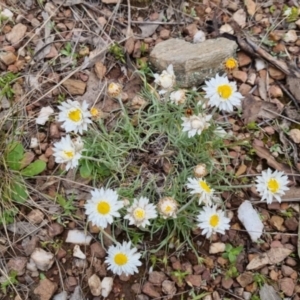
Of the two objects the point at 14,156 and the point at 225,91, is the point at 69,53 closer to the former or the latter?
the point at 14,156

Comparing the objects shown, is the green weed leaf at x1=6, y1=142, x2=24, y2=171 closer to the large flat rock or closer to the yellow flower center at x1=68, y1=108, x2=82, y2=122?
the yellow flower center at x1=68, y1=108, x2=82, y2=122

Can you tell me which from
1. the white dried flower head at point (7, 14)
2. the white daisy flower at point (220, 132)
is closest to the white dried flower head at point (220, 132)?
the white daisy flower at point (220, 132)

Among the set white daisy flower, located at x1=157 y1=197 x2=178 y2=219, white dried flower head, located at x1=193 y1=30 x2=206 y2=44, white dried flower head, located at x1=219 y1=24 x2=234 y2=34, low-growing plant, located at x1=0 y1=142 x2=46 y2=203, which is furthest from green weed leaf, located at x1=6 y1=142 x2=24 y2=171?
white dried flower head, located at x1=219 y1=24 x2=234 y2=34

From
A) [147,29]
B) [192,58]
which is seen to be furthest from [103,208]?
[147,29]

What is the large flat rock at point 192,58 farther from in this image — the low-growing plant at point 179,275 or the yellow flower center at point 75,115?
the low-growing plant at point 179,275

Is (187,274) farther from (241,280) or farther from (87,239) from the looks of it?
(87,239)

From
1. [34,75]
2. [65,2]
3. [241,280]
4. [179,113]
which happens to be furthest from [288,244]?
[65,2]

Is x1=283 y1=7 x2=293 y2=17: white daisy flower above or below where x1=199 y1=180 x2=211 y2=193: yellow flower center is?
above

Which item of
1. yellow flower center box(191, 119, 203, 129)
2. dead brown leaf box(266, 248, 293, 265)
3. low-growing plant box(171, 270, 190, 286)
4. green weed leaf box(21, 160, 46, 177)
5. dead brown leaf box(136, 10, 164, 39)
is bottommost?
dead brown leaf box(266, 248, 293, 265)
